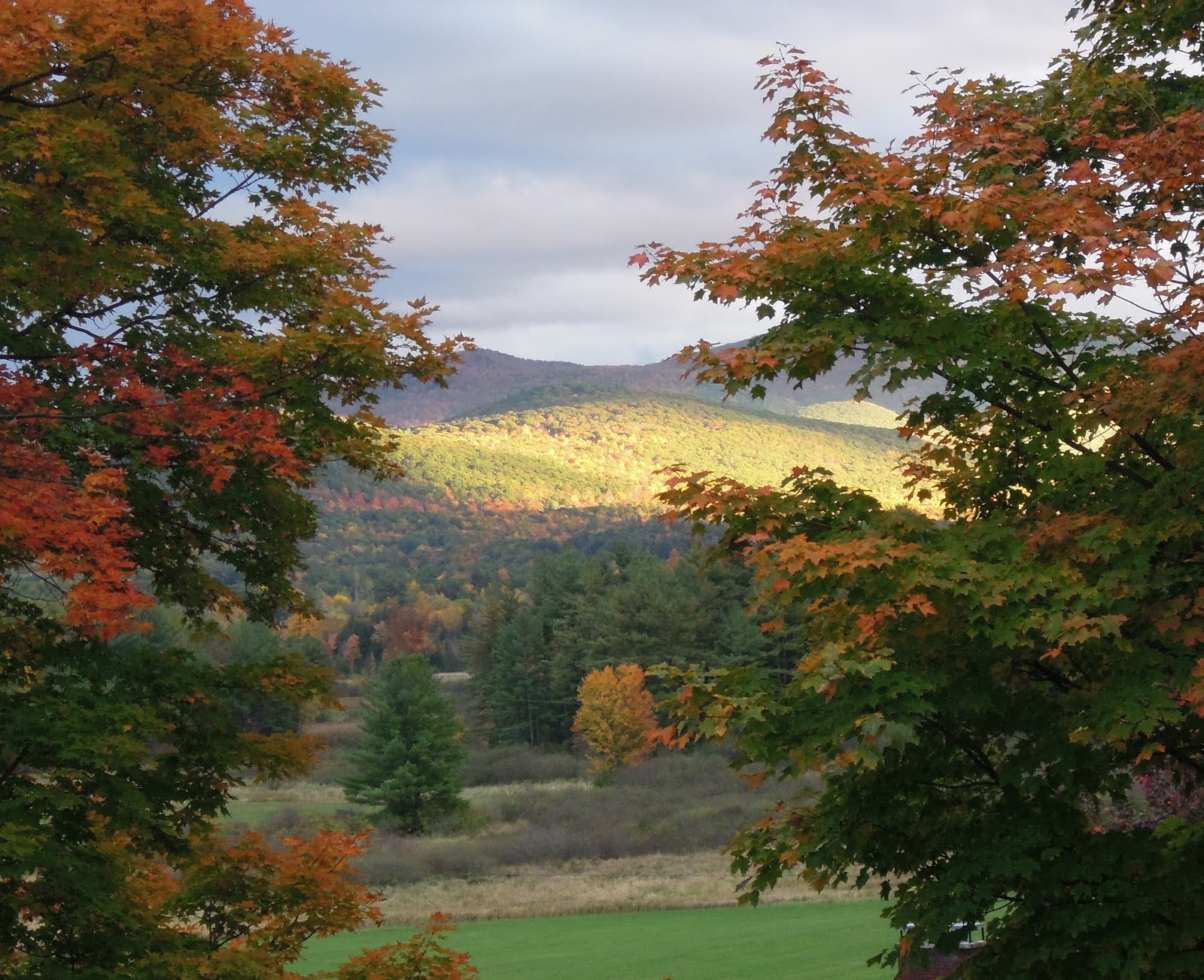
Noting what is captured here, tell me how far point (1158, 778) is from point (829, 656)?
32.4 feet

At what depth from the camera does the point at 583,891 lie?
1538 inches

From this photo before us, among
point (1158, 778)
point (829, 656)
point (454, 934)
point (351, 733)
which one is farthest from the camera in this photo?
point (351, 733)

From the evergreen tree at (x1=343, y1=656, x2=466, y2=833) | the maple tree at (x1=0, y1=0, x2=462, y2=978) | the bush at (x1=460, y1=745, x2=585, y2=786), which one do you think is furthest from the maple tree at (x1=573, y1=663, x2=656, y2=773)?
the maple tree at (x1=0, y1=0, x2=462, y2=978)

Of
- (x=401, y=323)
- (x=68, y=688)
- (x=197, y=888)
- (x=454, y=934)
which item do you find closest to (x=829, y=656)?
(x=401, y=323)

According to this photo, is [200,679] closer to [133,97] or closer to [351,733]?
[133,97]

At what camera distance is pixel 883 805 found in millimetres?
6980

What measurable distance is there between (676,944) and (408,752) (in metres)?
25.9

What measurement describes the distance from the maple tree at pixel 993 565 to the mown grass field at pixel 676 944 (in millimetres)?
17517

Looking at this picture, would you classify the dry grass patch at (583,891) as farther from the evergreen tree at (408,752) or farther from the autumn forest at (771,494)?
the autumn forest at (771,494)

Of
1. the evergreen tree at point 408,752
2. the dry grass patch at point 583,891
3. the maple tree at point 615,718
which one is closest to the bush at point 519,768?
the maple tree at point 615,718

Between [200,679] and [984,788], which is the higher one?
[200,679]

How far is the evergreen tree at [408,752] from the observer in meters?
52.3

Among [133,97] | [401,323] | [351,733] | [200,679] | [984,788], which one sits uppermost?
[133,97]

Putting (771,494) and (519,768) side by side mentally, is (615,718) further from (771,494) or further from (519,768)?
(771,494)
